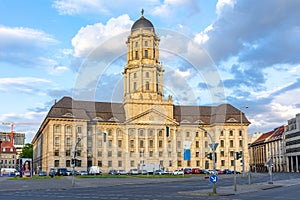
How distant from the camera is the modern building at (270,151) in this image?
15488 centimetres

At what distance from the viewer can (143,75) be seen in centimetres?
12812

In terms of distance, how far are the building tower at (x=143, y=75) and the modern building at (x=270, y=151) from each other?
139 ft

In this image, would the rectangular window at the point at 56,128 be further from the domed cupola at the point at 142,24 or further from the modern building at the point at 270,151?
the modern building at the point at 270,151

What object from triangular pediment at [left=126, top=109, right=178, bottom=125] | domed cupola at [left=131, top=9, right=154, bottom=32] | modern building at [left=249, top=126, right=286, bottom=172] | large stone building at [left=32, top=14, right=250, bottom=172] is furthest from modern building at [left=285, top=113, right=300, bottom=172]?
domed cupola at [left=131, top=9, right=154, bottom=32]

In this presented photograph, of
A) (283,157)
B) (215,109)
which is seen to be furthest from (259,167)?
(215,109)

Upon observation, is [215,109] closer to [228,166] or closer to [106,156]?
[228,166]

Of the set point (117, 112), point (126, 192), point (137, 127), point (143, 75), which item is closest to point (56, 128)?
point (117, 112)

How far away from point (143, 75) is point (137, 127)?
16.3 meters

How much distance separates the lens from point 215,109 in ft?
471

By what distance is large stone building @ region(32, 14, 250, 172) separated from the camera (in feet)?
388

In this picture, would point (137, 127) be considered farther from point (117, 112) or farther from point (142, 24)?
point (142, 24)

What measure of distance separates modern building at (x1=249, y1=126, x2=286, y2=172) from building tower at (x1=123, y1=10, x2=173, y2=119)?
4233 centimetres

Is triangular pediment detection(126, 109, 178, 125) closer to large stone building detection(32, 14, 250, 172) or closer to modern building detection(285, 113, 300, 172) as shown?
large stone building detection(32, 14, 250, 172)

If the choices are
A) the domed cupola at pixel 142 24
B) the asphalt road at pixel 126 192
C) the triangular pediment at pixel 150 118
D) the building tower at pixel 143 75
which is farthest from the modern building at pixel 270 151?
the asphalt road at pixel 126 192
